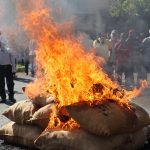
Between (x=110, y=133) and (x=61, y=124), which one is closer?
(x=110, y=133)

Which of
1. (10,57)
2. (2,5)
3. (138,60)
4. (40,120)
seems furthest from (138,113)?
(138,60)

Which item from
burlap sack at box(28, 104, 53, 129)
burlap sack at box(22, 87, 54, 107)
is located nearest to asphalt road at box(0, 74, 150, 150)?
burlap sack at box(28, 104, 53, 129)

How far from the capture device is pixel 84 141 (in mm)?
5727

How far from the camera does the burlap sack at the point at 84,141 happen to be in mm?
5699

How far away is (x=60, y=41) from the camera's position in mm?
6617

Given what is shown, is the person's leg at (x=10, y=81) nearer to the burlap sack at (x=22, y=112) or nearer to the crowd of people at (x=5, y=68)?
the crowd of people at (x=5, y=68)

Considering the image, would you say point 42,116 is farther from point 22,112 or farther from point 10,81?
point 10,81

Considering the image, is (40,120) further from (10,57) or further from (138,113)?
(10,57)

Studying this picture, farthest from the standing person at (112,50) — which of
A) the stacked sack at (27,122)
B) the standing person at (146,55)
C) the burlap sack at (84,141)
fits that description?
the burlap sack at (84,141)

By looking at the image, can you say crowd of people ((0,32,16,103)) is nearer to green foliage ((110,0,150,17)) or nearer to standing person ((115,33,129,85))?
green foliage ((110,0,150,17))

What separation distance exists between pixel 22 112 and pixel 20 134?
303 millimetres

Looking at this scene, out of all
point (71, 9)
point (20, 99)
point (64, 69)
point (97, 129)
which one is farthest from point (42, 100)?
point (20, 99)

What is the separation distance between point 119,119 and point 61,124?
33.5 inches

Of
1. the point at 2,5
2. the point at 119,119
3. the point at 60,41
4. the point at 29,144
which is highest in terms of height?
the point at 2,5
